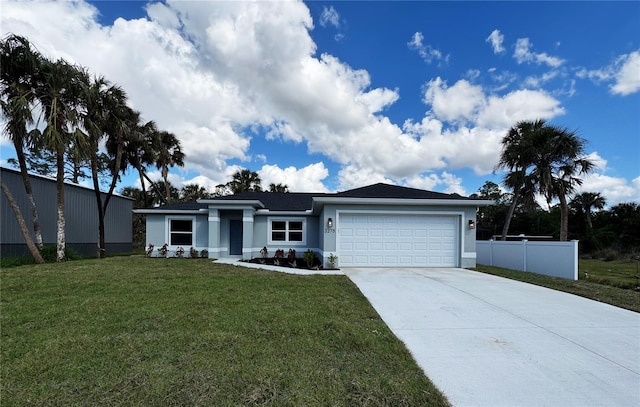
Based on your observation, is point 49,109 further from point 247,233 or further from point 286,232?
point 286,232

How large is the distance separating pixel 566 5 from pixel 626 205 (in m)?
27.1

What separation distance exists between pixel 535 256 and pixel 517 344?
8.99 metres

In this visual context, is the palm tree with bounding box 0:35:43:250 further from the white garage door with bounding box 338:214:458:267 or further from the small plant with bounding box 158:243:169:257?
the white garage door with bounding box 338:214:458:267

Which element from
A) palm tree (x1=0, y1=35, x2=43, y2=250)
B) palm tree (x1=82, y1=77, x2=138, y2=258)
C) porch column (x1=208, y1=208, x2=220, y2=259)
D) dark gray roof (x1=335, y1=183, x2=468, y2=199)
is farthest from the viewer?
porch column (x1=208, y1=208, x2=220, y2=259)

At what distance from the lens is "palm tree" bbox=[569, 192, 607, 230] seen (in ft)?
95.1

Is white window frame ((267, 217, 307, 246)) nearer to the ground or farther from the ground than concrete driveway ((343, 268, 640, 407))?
farther from the ground

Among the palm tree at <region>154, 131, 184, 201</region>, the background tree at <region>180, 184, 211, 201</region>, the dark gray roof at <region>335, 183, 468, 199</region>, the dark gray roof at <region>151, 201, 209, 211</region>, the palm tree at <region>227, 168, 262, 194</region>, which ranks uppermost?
the palm tree at <region>154, 131, 184, 201</region>

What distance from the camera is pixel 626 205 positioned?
87.4ft

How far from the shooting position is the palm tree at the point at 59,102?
11.1m

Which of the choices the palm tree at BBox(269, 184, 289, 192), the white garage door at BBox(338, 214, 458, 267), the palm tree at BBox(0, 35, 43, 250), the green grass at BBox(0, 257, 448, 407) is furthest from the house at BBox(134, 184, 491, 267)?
the palm tree at BBox(269, 184, 289, 192)

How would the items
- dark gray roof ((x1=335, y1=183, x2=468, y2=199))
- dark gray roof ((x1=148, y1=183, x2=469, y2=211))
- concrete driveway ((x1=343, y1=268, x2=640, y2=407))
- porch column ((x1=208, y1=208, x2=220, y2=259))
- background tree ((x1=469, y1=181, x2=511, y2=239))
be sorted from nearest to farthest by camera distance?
concrete driveway ((x1=343, y1=268, x2=640, y2=407)) < dark gray roof ((x1=335, y1=183, x2=468, y2=199)) < dark gray roof ((x1=148, y1=183, x2=469, y2=211)) < porch column ((x1=208, y1=208, x2=220, y2=259)) < background tree ((x1=469, y1=181, x2=511, y2=239))

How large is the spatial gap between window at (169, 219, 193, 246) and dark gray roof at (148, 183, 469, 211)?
75 centimetres

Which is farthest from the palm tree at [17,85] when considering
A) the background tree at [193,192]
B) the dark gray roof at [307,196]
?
the background tree at [193,192]

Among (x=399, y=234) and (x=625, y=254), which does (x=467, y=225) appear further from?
(x=625, y=254)
